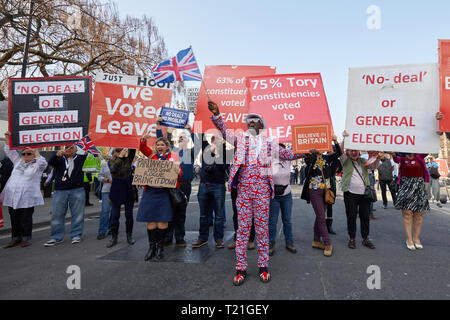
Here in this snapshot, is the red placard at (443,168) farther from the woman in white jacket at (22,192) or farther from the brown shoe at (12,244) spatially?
the brown shoe at (12,244)

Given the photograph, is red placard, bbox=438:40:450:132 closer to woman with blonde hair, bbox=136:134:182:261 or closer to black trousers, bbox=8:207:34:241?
woman with blonde hair, bbox=136:134:182:261

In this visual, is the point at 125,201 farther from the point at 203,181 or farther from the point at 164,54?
the point at 164,54

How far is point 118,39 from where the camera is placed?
11.8 m

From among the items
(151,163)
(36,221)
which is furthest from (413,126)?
(36,221)

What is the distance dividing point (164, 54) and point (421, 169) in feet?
43.4

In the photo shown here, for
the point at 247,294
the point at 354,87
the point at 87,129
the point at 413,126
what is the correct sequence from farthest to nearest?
the point at 87,129, the point at 354,87, the point at 413,126, the point at 247,294

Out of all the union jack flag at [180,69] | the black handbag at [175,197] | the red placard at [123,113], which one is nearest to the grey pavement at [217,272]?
the black handbag at [175,197]

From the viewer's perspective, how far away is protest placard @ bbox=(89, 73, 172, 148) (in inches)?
174

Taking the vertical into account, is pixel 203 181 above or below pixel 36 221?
above

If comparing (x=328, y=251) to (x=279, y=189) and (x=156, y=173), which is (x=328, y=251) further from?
(x=156, y=173)

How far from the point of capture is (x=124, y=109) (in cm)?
452

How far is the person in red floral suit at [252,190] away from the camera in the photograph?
3.24 m

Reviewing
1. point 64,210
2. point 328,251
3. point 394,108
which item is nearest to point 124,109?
point 64,210
